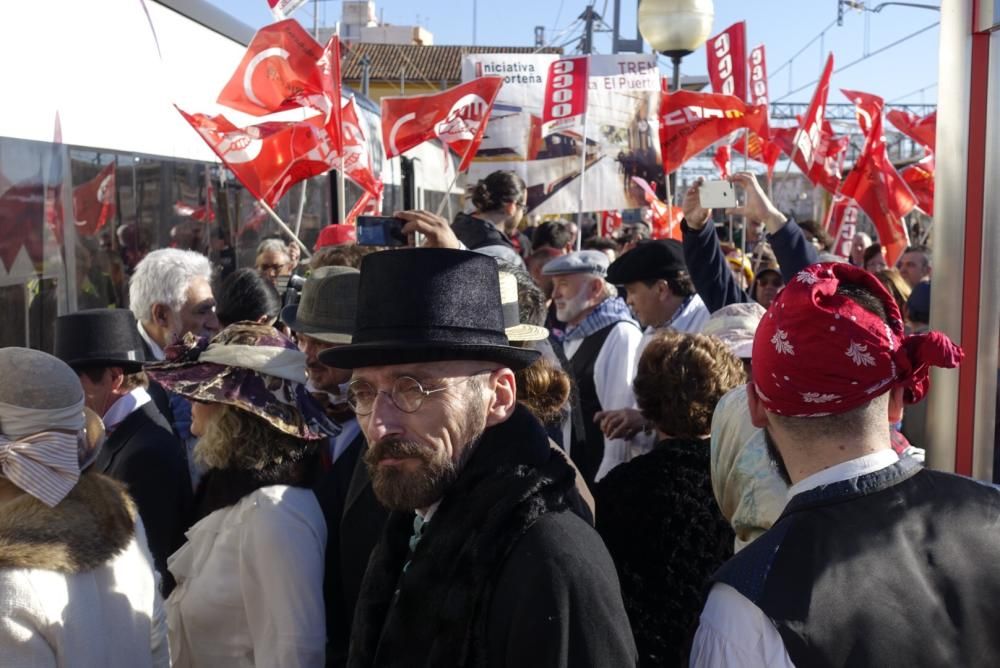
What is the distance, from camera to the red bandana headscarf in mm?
1886

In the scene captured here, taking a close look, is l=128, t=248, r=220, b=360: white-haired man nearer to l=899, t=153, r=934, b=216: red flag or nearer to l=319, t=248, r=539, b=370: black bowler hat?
l=319, t=248, r=539, b=370: black bowler hat

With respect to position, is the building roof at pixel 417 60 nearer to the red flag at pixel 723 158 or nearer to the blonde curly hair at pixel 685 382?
the red flag at pixel 723 158

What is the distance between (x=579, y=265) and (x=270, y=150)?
8.63 ft

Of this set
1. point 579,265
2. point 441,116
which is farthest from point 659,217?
point 579,265

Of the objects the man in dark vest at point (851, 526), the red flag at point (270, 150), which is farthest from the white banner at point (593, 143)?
the man in dark vest at point (851, 526)

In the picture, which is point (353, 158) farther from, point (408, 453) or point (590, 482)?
point (408, 453)

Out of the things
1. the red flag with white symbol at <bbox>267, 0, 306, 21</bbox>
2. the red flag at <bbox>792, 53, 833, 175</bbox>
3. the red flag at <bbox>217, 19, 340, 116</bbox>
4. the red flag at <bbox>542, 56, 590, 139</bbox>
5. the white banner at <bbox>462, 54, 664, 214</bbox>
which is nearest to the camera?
the red flag at <bbox>217, 19, 340, 116</bbox>

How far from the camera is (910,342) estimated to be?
77.7 inches

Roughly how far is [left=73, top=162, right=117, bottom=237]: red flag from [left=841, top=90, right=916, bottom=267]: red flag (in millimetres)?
7080

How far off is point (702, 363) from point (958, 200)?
3.87ft

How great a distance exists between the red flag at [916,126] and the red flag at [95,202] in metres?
9.12

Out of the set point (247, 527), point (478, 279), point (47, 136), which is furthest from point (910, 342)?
point (47, 136)

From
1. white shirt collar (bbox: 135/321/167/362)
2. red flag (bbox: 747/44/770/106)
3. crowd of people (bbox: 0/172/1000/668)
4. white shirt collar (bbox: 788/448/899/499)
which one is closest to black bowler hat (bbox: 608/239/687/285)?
crowd of people (bbox: 0/172/1000/668)

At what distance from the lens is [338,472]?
310 cm
